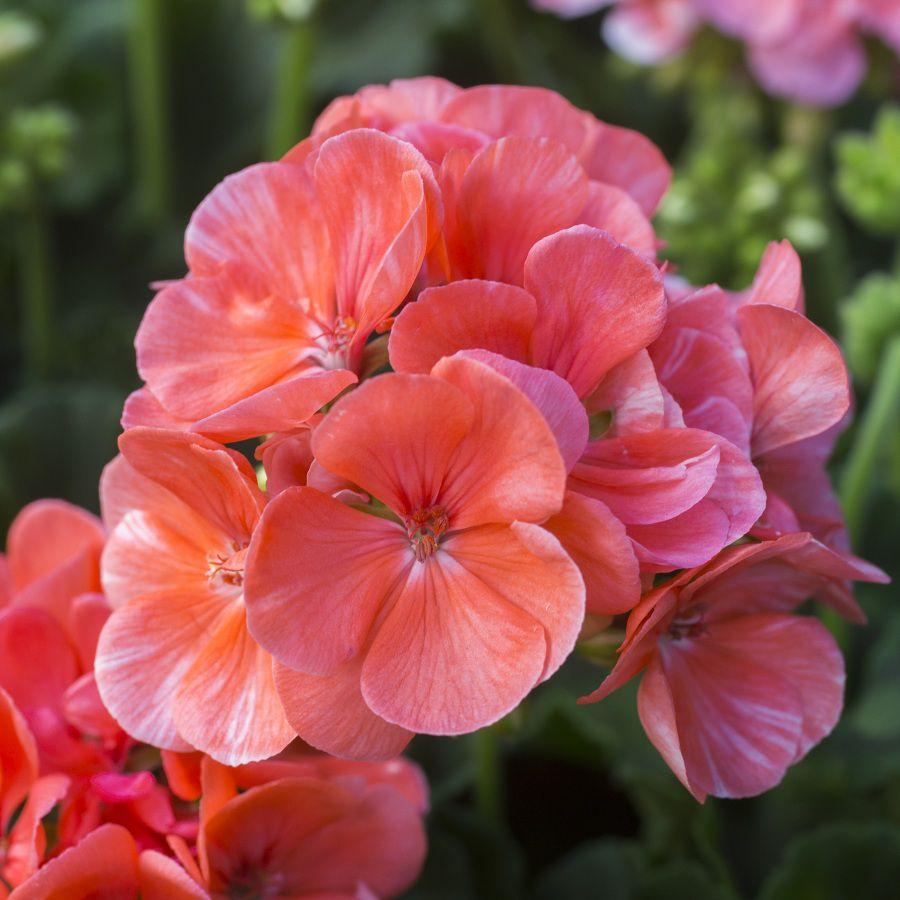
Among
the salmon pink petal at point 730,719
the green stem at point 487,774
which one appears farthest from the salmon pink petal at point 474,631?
the green stem at point 487,774

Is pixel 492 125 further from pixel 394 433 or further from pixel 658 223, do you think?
pixel 658 223

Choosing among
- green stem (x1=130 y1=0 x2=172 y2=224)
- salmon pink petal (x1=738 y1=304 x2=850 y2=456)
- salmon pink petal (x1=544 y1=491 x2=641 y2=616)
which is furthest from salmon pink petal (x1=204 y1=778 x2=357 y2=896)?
green stem (x1=130 y1=0 x2=172 y2=224)

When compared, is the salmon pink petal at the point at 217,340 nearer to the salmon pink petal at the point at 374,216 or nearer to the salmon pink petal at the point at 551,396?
the salmon pink petal at the point at 374,216

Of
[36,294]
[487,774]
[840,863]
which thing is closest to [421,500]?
[487,774]

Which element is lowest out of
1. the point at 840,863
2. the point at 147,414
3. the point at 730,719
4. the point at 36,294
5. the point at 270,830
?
the point at 840,863

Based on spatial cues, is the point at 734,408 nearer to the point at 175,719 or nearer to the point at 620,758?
the point at 175,719

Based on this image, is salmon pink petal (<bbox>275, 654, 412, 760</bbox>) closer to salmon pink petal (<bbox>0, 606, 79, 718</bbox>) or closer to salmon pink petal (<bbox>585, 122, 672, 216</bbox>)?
salmon pink petal (<bbox>0, 606, 79, 718</bbox>)
